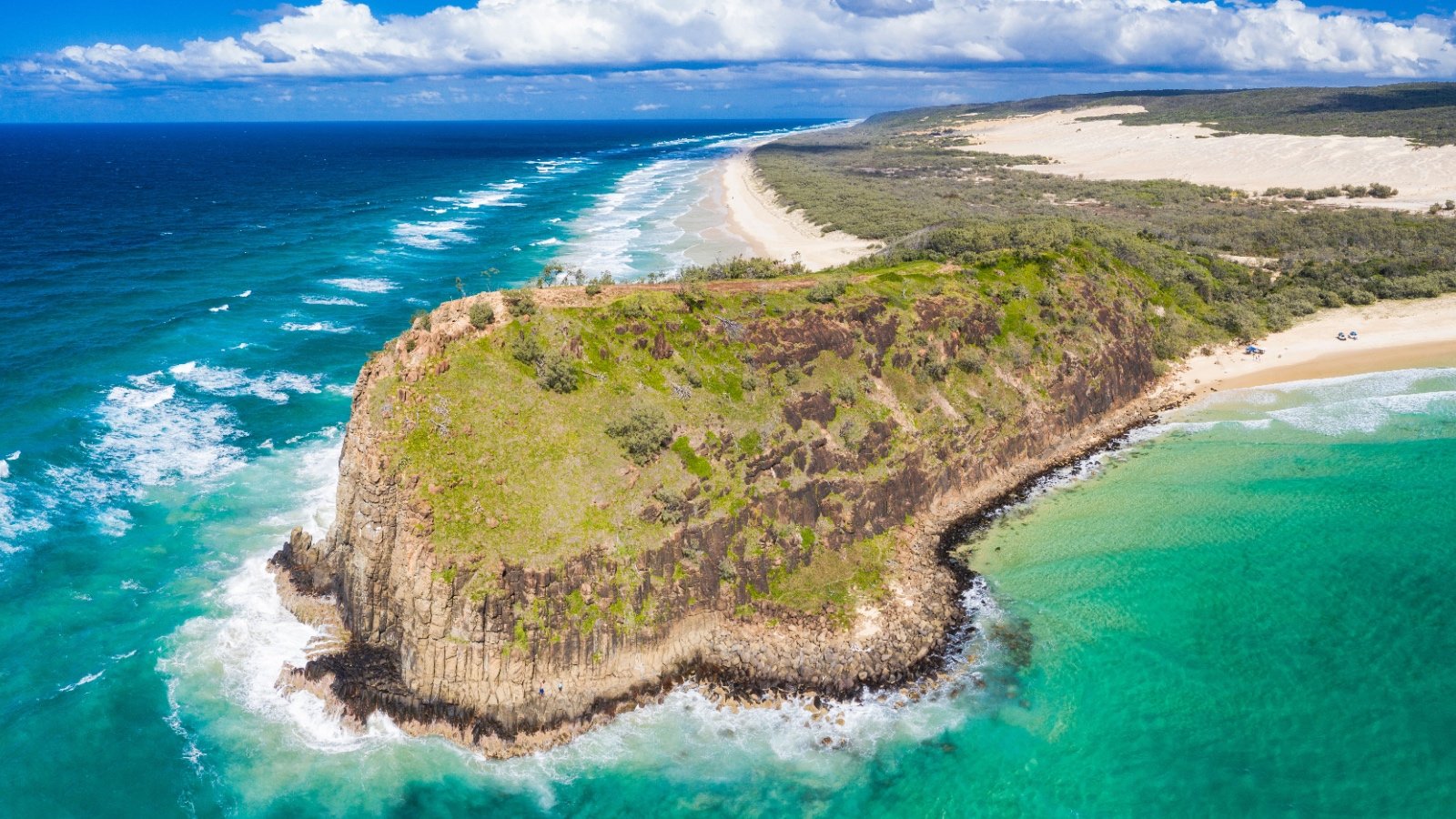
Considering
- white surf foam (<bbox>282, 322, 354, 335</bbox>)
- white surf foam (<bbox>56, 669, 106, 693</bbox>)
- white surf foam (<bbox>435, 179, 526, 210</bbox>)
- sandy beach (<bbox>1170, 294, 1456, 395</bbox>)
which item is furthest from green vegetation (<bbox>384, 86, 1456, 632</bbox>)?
white surf foam (<bbox>435, 179, 526, 210</bbox>)

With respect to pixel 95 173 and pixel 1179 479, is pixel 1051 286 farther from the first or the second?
pixel 95 173

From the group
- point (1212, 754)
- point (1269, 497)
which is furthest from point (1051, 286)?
point (1212, 754)

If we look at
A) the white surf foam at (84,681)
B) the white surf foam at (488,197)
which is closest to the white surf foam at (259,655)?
the white surf foam at (84,681)

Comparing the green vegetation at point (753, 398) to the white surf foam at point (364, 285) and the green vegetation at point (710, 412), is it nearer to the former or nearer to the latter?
the green vegetation at point (710, 412)

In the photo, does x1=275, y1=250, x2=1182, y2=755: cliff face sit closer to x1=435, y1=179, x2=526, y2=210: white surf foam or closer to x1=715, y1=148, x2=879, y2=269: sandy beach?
x1=715, y1=148, x2=879, y2=269: sandy beach

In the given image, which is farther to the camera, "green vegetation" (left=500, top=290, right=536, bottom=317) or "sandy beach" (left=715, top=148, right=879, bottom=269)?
"sandy beach" (left=715, top=148, right=879, bottom=269)

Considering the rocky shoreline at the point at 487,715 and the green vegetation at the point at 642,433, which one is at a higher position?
the green vegetation at the point at 642,433
